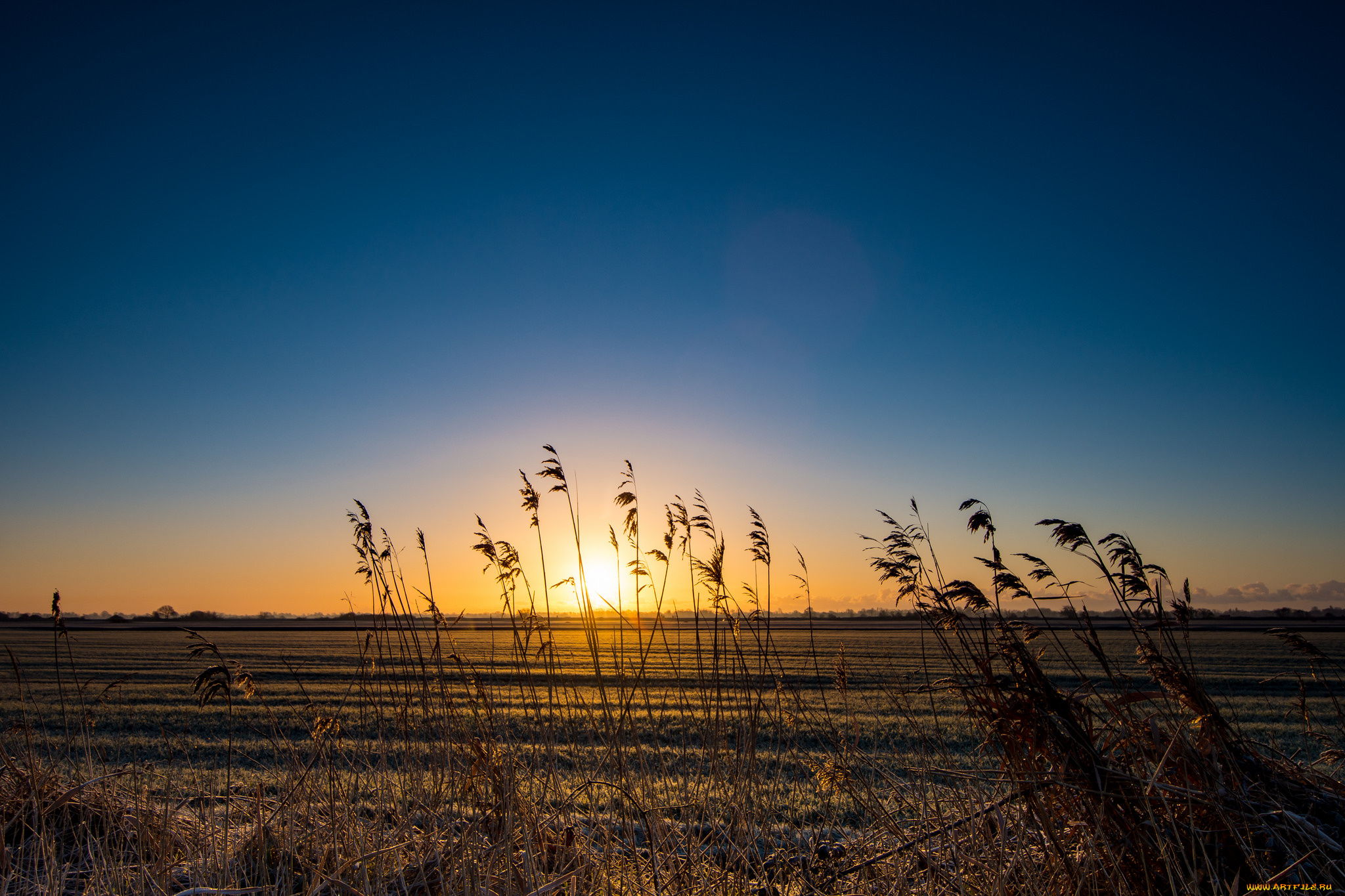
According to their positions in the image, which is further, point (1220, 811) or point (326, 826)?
point (326, 826)

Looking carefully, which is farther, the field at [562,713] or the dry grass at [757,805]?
the field at [562,713]

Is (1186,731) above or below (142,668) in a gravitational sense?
above

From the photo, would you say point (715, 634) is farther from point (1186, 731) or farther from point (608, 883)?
point (1186, 731)

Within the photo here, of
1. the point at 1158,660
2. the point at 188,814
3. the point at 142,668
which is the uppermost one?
the point at 1158,660

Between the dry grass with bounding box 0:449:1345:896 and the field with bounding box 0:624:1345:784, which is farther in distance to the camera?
the field with bounding box 0:624:1345:784

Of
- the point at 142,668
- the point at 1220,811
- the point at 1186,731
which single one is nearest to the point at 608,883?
the point at 1220,811

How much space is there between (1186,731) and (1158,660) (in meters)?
0.38

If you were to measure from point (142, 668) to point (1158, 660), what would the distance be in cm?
3071

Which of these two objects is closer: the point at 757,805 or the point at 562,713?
the point at 757,805

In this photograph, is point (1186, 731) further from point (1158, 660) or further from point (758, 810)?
point (758, 810)

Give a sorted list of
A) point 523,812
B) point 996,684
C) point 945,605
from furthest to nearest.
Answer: point 523,812
point 945,605
point 996,684

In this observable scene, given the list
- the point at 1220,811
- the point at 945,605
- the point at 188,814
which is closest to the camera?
the point at 1220,811

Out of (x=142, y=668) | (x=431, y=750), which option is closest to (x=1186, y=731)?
(x=431, y=750)

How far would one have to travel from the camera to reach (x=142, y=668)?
23.7 m
